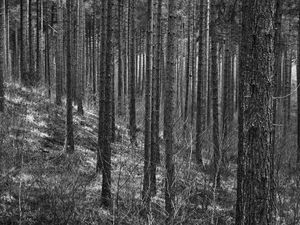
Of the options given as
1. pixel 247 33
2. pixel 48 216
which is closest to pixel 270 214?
pixel 247 33

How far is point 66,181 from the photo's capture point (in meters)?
6.55

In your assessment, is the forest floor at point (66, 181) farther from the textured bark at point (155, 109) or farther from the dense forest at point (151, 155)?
the textured bark at point (155, 109)

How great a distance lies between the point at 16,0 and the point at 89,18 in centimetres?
622

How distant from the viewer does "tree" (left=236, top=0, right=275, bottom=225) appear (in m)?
3.67

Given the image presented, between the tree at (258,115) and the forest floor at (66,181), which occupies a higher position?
the tree at (258,115)

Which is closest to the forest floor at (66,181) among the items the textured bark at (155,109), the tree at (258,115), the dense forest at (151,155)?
the dense forest at (151,155)

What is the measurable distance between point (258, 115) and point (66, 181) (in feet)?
13.3

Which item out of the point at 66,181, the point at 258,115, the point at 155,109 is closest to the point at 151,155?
the point at 155,109

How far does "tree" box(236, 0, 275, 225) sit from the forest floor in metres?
0.67

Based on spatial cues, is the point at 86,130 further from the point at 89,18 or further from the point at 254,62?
the point at 89,18

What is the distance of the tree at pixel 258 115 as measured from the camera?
3.67 metres

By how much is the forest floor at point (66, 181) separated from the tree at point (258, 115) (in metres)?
0.67

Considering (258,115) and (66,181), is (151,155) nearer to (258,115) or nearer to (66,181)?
(66,181)

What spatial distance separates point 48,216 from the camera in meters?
5.90
